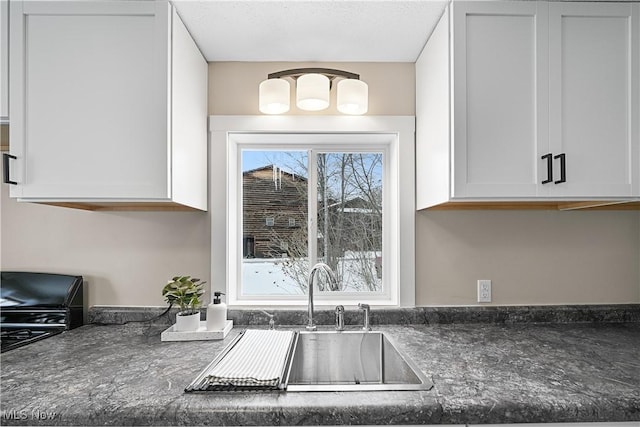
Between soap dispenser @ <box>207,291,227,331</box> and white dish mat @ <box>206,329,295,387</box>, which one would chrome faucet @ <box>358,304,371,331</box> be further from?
soap dispenser @ <box>207,291,227,331</box>

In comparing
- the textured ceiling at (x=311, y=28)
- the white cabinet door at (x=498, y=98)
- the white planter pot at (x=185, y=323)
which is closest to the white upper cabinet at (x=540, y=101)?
the white cabinet door at (x=498, y=98)

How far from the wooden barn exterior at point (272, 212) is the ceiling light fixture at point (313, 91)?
1.48ft

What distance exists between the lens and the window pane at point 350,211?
2.14 meters

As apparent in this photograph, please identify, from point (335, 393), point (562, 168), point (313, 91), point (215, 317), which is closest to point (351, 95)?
point (313, 91)

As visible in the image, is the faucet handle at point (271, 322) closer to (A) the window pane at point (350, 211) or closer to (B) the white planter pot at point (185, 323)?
(B) the white planter pot at point (185, 323)

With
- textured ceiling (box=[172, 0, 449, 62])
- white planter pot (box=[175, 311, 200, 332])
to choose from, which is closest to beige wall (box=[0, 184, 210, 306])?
white planter pot (box=[175, 311, 200, 332])

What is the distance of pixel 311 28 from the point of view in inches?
Answer: 65.2

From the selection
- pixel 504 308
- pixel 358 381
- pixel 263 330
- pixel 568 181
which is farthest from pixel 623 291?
pixel 263 330

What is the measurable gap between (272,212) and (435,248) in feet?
2.81

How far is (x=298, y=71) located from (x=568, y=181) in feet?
3.84

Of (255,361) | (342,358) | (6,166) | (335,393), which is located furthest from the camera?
(342,358)

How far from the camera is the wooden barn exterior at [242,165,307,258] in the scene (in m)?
2.15

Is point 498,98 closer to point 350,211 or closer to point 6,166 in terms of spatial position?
point 350,211

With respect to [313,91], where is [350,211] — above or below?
below
